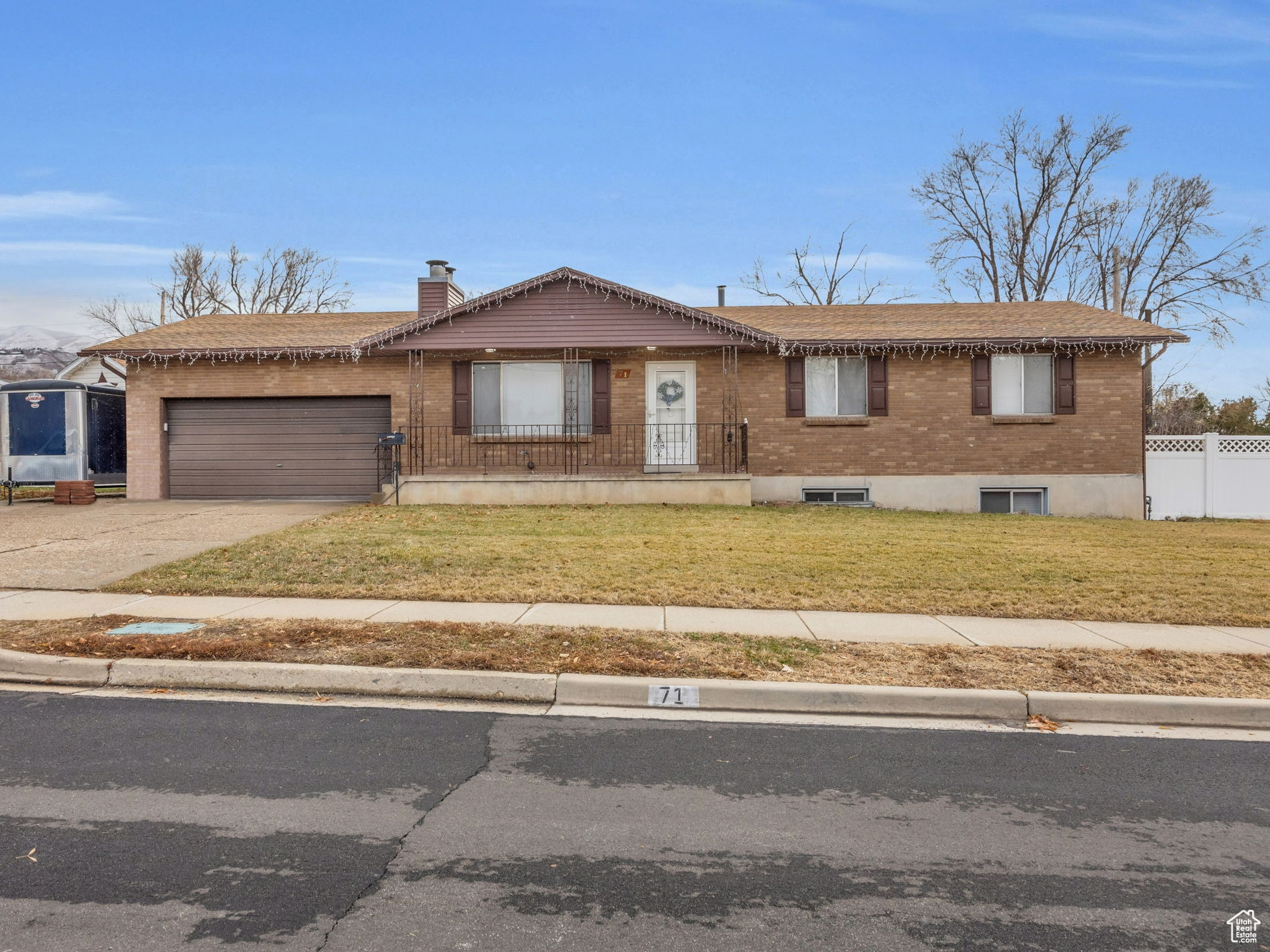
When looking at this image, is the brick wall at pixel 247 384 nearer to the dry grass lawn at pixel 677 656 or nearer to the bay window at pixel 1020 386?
the dry grass lawn at pixel 677 656

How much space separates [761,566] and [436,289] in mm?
11843

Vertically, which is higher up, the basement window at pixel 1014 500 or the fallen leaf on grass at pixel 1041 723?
the basement window at pixel 1014 500

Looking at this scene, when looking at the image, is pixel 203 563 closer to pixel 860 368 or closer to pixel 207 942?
pixel 207 942

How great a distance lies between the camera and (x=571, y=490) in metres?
16.3

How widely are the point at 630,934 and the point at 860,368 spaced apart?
52.8 feet

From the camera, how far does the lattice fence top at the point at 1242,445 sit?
19078mm

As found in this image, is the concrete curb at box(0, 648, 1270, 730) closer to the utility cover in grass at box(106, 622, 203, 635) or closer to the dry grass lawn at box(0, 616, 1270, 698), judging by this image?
the dry grass lawn at box(0, 616, 1270, 698)

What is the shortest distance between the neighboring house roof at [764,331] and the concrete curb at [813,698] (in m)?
11.6

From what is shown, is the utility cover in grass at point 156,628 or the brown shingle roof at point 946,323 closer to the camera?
the utility cover in grass at point 156,628

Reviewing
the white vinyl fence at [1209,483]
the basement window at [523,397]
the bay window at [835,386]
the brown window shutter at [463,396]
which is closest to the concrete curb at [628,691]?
the brown window shutter at [463,396]

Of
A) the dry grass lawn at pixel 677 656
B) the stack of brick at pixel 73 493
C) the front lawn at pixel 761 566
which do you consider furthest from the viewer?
the stack of brick at pixel 73 493

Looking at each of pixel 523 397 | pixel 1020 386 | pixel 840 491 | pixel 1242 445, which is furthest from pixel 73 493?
pixel 1242 445

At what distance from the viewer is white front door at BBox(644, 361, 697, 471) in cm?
1780

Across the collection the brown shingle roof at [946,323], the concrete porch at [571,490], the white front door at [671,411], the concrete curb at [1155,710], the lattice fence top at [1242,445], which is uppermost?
the brown shingle roof at [946,323]
